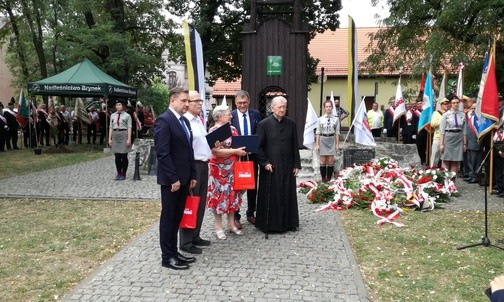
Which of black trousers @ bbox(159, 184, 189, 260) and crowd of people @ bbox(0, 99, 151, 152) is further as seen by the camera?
crowd of people @ bbox(0, 99, 151, 152)

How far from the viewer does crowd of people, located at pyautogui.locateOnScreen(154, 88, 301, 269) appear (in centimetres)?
536

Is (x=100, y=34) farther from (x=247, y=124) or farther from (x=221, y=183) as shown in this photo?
(x=221, y=183)

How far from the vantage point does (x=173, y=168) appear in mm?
5227

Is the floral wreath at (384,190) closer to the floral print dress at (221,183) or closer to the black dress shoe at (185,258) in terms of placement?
the floral print dress at (221,183)

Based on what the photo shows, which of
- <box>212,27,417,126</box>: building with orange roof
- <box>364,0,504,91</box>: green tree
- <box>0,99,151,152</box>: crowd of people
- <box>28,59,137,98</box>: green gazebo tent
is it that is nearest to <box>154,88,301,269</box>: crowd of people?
<box>364,0,504,91</box>: green tree

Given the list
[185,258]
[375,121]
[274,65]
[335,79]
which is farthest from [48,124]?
[335,79]

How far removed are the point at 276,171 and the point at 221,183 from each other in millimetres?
884

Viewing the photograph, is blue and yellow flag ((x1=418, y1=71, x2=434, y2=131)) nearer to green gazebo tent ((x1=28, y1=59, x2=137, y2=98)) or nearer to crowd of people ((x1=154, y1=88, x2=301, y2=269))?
crowd of people ((x1=154, y1=88, x2=301, y2=269))

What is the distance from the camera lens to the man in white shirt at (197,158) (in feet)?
19.2

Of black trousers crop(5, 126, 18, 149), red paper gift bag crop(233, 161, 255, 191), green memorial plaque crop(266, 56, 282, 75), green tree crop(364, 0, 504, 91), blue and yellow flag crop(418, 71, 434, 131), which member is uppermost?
green tree crop(364, 0, 504, 91)

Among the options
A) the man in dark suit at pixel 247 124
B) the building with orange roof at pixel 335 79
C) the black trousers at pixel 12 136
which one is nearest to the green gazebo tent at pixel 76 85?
the black trousers at pixel 12 136

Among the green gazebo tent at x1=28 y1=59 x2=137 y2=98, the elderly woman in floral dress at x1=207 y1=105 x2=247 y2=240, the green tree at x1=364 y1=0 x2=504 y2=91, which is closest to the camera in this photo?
the elderly woman in floral dress at x1=207 y1=105 x2=247 y2=240

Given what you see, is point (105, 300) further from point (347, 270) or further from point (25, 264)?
point (347, 270)

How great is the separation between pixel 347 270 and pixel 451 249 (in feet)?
5.48
